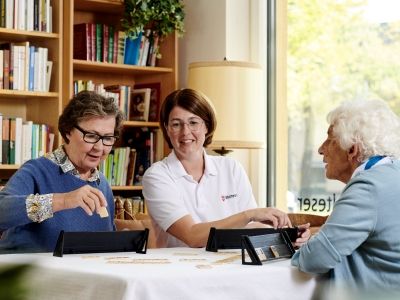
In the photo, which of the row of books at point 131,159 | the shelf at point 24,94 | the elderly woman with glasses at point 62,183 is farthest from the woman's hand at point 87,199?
the row of books at point 131,159

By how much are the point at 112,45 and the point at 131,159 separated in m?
0.78

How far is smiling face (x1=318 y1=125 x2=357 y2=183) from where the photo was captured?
2.20 metres

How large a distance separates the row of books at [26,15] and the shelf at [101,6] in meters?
0.34

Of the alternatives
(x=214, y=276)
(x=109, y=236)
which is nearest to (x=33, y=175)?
(x=109, y=236)

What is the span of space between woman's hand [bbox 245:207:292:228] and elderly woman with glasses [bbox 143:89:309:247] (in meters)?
0.19

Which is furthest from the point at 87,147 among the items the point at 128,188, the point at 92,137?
the point at 128,188

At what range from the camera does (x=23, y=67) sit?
4.60 metres

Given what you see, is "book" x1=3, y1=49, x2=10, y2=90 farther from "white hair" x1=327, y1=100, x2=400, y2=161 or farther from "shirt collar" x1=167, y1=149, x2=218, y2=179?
"white hair" x1=327, y1=100, x2=400, y2=161

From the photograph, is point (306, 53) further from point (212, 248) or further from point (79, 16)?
point (212, 248)

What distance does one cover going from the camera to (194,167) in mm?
2920

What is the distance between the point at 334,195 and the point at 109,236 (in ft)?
9.76

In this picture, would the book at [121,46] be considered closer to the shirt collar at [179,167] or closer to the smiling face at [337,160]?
the shirt collar at [179,167]

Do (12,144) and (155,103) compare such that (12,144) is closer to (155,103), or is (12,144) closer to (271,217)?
(155,103)

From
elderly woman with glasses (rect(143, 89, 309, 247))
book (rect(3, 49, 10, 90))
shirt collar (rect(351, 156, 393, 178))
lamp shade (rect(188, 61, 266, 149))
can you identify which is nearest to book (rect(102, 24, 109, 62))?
book (rect(3, 49, 10, 90))
